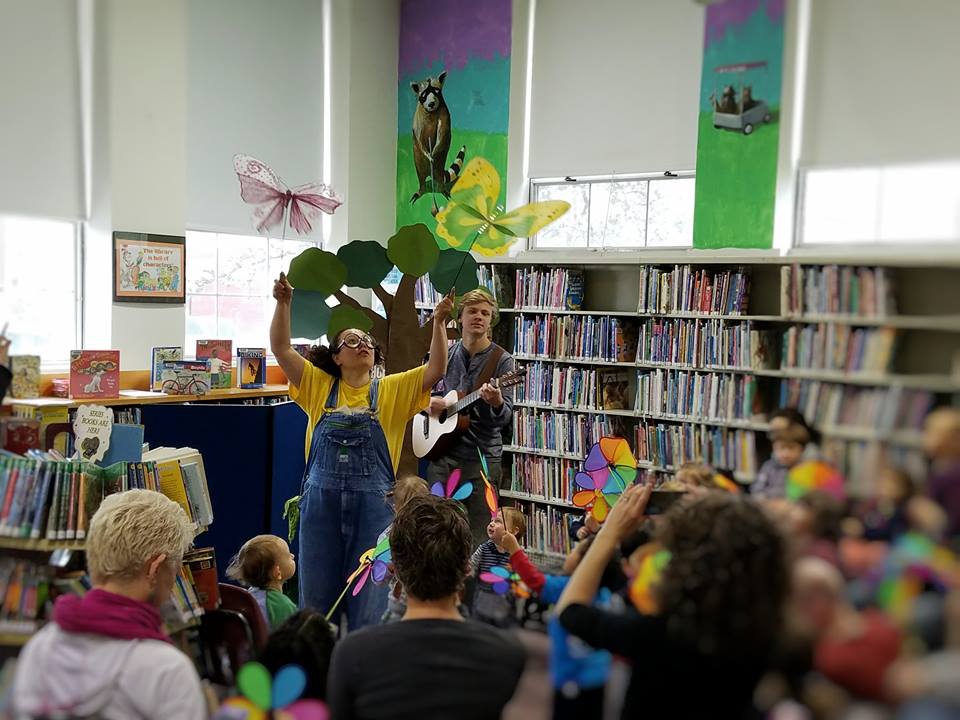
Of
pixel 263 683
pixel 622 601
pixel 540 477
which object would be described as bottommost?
pixel 540 477

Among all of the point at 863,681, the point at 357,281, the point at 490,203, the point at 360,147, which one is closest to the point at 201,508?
the point at 357,281

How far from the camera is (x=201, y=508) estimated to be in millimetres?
2572

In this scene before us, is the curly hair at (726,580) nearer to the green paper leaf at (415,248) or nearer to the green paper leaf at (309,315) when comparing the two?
the green paper leaf at (415,248)

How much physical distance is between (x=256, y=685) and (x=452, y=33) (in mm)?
4388

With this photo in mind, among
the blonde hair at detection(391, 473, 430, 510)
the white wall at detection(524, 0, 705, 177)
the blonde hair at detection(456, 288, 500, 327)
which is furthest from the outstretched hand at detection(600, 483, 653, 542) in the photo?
the white wall at detection(524, 0, 705, 177)

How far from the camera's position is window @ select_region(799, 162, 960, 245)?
46.5 inches

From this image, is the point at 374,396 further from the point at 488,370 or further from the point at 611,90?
the point at 611,90

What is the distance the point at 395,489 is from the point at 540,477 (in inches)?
103

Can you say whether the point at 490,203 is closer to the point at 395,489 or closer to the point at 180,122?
the point at 395,489

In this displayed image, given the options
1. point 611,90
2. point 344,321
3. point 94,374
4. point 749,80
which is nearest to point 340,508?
point 344,321

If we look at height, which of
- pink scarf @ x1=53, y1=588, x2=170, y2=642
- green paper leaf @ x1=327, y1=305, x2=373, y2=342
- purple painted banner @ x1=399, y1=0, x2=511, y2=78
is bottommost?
pink scarf @ x1=53, y1=588, x2=170, y2=642

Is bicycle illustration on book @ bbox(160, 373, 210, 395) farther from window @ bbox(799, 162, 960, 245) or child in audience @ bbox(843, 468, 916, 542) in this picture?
child in audience @ bbox(843, 468, 916, 542)

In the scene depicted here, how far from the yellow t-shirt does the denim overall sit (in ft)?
0.18

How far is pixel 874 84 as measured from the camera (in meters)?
1.38
